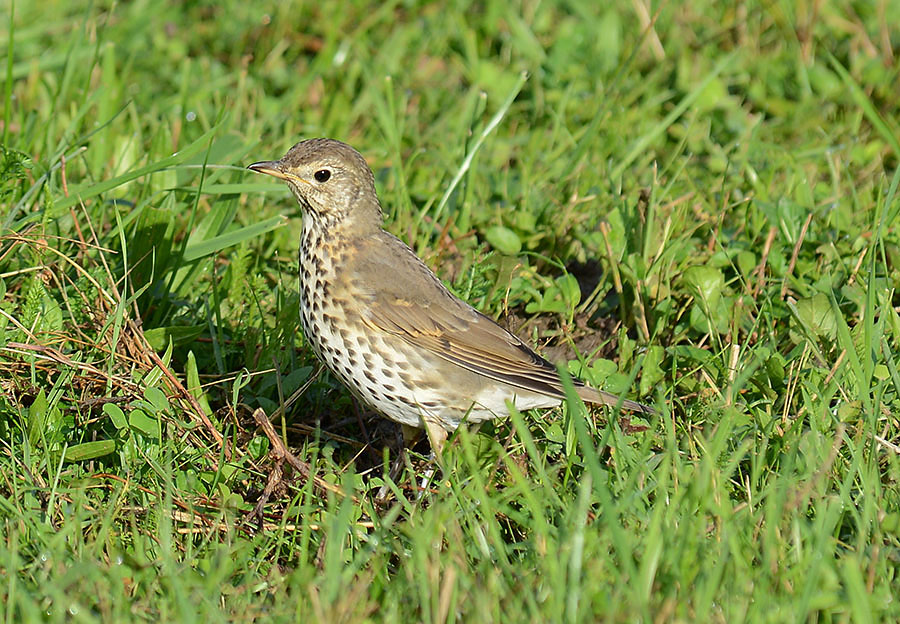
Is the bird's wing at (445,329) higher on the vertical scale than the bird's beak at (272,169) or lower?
lower

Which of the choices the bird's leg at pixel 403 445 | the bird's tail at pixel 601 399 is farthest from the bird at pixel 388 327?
the bird's leg at pixel 403 445

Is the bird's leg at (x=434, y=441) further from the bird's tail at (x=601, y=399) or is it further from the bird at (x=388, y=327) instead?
the bird's tail at (x=601, y=399)

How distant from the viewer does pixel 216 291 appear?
4.55m

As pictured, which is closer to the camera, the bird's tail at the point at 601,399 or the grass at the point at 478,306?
the grass at the point at 478,306

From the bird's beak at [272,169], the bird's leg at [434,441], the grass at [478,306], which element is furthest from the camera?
the bird's beak at [272,169]

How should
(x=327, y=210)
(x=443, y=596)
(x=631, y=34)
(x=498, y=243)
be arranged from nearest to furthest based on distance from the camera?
(x=443, y=596) < (x=327, y=210) < (x=498, y=243) < (x=631, y=34)

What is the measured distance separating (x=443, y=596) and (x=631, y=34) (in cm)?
489

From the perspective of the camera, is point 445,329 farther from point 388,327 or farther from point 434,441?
point 434,441

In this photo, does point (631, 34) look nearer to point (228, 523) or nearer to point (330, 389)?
point (330, 389)

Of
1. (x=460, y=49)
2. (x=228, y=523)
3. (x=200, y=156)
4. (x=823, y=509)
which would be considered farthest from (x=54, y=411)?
(x=460, y=49)

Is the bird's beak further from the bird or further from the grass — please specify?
the grass

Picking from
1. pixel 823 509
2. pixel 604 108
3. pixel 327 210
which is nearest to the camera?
pixel 823 509

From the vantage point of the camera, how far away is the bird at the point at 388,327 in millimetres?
4082

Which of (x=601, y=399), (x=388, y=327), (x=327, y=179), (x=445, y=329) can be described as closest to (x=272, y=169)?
(x=327, y=179)
